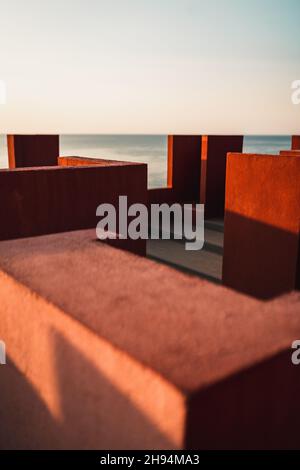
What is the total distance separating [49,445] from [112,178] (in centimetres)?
429

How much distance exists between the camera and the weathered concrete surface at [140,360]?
1.68m

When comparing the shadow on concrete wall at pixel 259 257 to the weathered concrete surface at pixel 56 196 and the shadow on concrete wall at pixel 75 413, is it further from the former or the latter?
the shadow on concrete wall at pixel 75 413

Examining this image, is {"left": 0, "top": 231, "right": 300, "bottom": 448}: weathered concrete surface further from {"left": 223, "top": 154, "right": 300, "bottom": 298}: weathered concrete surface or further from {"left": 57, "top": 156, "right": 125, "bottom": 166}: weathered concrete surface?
{"left": 57, "top": 156, "right": 125, "bottom": 166}: weathered concrete surface

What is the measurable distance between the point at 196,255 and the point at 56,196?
5577mm

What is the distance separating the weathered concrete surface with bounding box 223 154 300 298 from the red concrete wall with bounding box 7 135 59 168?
741 cm

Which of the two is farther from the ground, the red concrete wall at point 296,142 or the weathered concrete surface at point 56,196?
the red concrete wall at point 296,142

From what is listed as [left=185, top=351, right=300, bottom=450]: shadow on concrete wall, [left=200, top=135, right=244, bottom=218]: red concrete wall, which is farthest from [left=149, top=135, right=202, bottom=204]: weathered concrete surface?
[left=185, top=351, right=300, bottom=450]: shadow on concrete wall

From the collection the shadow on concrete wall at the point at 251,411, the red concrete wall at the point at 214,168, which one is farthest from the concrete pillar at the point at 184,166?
the shadow on concrete wall at the point at 251,411

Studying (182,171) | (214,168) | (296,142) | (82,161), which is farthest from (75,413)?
(296,142)

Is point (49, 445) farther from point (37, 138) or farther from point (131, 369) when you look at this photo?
point (37, 138)

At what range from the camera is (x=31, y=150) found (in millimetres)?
12531

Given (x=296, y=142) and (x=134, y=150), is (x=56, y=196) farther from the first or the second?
(x=134, y=150)

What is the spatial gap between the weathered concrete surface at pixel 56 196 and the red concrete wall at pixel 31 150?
686 cm
